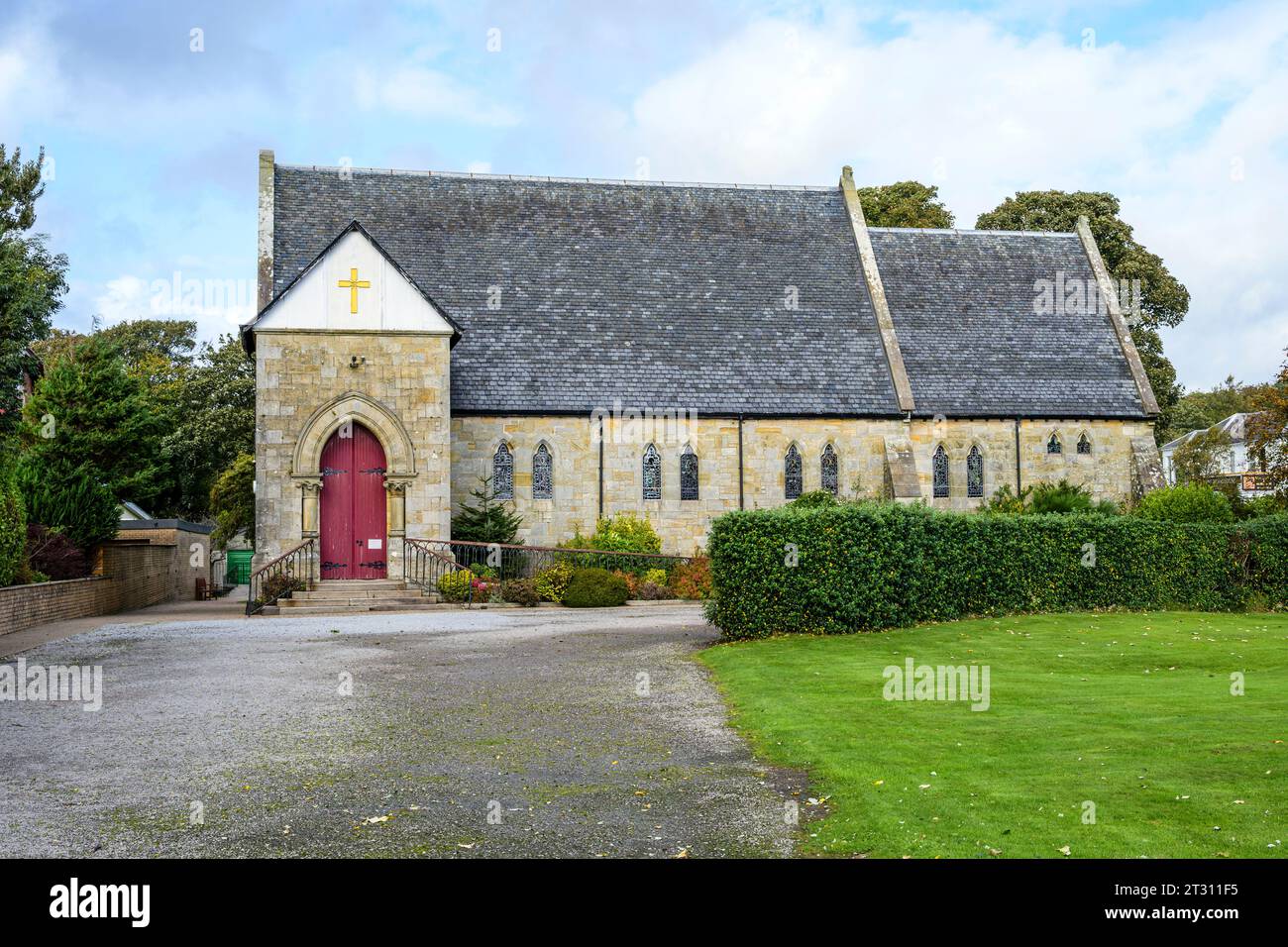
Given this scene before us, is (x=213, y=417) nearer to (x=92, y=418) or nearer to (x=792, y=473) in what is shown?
(x=92, y=418)

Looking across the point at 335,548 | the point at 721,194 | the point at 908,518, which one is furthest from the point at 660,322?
the point at 908,518

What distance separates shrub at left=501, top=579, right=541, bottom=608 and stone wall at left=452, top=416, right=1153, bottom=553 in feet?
17.5

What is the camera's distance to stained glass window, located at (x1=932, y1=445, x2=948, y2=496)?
34562 mm

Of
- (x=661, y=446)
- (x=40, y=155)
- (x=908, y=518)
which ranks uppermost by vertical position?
(x=40, y=155)

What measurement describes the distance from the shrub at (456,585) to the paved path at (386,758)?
327 inches

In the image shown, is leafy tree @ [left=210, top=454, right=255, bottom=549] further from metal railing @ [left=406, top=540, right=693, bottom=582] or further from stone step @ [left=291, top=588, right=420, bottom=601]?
stone step @ [left=291, top=588, right=420, bottom=601]

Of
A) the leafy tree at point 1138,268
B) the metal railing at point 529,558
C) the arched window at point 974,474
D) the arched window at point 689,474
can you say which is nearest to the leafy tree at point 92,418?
the metal railing at point 529,558

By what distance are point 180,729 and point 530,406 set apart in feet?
68.4

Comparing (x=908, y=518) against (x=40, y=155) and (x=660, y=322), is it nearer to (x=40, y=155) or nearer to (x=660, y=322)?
(x=660, y=322)

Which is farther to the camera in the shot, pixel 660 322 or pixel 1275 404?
pixel 660 322

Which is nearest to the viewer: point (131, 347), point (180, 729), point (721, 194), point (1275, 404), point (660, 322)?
point (180, 729)

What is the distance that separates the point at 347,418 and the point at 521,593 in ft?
22.5

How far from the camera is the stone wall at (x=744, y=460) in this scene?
3219cm

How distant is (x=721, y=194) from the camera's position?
38.8 metres
